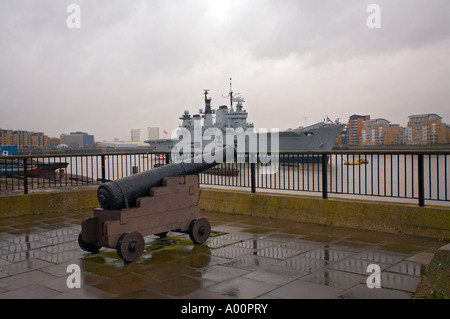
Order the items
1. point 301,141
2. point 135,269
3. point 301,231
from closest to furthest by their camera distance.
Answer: point 135,269
point 301,231
point 301,141

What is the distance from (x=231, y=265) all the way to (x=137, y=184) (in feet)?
5.22

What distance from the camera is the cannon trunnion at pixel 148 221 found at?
4559mm

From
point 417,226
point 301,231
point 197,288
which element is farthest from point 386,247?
point 197,288

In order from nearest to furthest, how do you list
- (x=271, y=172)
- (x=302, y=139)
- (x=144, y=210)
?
(x=144, y=210) < (x=271, y=172) < (x=302, y=139)

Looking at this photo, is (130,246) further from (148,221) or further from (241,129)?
(241,129)

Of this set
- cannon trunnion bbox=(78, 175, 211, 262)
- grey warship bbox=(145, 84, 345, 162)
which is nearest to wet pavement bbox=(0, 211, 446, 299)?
cannon trunnion bbox=(78, 175, 211, 262)

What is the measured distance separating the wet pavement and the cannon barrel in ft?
A: 2.38

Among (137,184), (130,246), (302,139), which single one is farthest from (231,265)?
(302,139)

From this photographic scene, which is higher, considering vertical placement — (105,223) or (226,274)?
(105,223)

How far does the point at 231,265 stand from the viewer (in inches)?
171

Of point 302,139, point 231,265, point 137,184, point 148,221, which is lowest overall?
point 231,265
